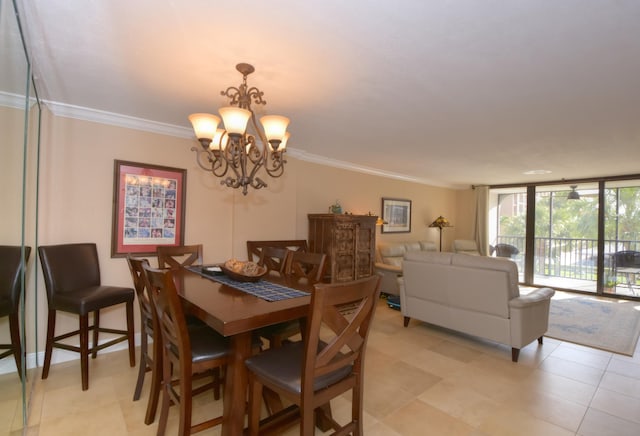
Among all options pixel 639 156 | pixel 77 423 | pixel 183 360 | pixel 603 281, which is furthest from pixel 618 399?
pixel 603 281

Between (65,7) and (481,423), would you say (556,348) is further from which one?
(65,7)

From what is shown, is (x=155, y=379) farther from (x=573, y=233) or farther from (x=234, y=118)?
(x=573, y=233)

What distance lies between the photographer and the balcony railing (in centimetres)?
579

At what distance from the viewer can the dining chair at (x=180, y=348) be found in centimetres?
149

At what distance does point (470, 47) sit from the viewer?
1689 mm

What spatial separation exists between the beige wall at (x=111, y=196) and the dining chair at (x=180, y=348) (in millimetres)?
1602

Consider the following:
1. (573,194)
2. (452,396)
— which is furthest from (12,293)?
(573,194)

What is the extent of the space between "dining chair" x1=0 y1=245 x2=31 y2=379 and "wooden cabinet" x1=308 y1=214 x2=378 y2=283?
2878mm

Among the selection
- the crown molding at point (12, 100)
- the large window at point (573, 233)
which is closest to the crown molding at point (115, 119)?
the crown molding at point (12, 100)

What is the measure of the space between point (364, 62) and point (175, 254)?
224 centimetres

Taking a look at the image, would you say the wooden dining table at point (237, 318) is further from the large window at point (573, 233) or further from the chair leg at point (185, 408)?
the large window at point (573, 233)

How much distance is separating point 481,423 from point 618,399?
124 centimetres

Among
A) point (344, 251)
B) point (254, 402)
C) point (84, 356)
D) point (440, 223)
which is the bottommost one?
point (84, 356)

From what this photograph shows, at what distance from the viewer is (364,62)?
6.15 ft
